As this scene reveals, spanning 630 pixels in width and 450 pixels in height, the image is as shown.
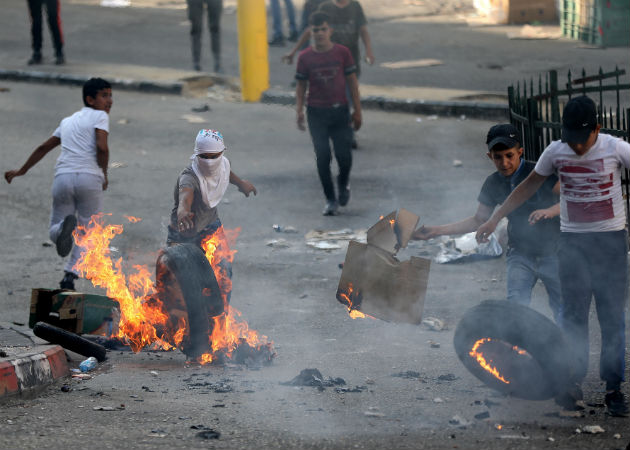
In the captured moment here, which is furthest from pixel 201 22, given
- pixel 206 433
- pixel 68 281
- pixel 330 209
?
pixel 206 433

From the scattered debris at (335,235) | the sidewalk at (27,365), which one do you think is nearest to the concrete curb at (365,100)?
the scattered debris at (335,235)

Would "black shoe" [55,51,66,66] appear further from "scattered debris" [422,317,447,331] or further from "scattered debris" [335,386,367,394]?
"scattered debris" [335,386,367,394]

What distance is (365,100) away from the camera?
50.3 ft

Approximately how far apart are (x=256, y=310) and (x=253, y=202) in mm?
3262

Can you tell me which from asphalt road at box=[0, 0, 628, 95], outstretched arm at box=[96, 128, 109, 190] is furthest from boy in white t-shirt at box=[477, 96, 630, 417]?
asphalt road at box=[0, 0, 628, 95]

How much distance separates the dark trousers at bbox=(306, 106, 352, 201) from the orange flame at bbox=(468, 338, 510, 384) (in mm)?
5227

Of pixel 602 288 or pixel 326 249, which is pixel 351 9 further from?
pixel 602 288

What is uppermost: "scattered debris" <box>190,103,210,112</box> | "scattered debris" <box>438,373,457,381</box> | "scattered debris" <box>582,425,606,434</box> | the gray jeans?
"scattered debris" <box>190,103,210,112</box>

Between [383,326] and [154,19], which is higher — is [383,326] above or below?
below

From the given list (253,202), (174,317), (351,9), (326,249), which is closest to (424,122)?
(351,9)

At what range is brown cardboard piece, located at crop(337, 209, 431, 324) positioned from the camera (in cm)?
609

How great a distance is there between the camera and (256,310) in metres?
8.48

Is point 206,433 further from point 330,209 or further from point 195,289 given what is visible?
point 330,209

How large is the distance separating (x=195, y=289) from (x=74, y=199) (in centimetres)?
262
